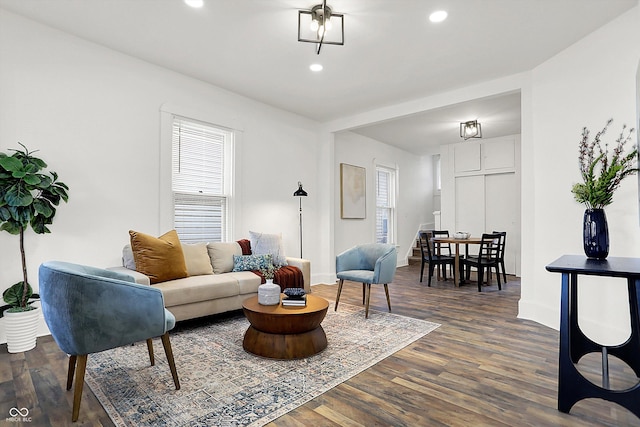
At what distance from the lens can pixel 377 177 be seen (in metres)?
7.82

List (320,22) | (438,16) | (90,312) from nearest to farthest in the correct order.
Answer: (90,312)
(320,22)
(438,16)

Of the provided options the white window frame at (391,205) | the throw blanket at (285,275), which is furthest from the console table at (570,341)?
the white window frame at (391,205)

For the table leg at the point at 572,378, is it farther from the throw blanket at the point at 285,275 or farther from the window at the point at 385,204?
the window at the point at 385,204

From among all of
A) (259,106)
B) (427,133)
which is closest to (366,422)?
(259,106)

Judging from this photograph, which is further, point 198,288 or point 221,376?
point 198,288

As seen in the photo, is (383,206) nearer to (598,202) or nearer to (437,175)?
(437,175)

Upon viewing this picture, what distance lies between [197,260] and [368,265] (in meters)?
2.06

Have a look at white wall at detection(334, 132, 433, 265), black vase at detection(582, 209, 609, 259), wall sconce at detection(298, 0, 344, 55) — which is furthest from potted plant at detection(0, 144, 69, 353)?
white wall at detection(334, 132, 433, 265)

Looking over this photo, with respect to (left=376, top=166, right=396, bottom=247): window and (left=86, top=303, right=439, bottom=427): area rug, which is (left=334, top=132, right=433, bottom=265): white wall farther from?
(left=86, top=303, right=439, bottom=427): area rug

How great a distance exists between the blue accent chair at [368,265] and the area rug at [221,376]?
60 cm

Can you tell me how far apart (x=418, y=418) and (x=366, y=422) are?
0.29 meters

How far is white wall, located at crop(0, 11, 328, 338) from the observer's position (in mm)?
3096

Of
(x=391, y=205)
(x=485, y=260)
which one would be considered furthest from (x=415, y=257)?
(x=485, y=260)

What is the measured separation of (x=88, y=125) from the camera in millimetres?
3496
